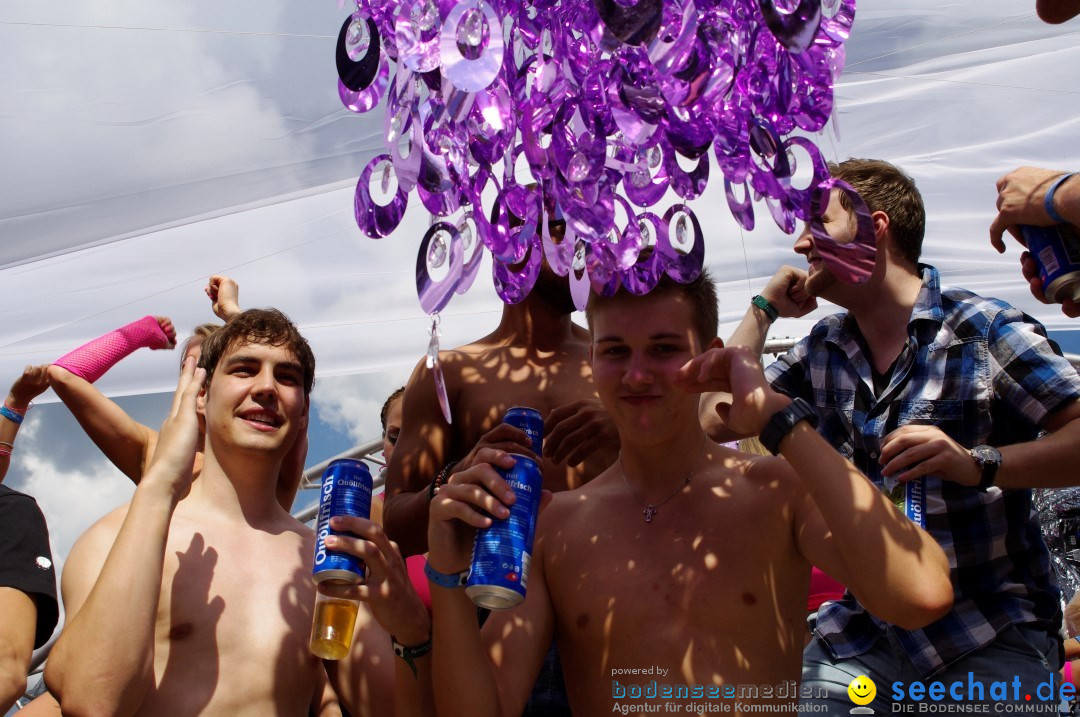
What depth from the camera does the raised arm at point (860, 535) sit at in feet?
5.81

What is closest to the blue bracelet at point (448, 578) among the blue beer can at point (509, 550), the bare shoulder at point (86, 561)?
the blue beer can at point (509, 550)

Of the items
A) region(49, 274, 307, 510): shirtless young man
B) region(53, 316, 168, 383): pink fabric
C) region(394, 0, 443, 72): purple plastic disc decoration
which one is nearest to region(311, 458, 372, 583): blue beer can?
region(394, 0, 443, 72): purple plastic disc decoration

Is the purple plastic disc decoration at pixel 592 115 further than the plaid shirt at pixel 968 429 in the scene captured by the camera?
No

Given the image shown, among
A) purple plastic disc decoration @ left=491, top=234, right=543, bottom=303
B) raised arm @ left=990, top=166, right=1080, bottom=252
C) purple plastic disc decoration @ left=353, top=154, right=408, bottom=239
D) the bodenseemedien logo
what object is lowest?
the bodenseemedien logo

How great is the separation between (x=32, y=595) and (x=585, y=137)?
7.35 feet

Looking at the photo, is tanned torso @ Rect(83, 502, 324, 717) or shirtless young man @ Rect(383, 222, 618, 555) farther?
shirtless young man @ Rect(383, 222, 618, 555)

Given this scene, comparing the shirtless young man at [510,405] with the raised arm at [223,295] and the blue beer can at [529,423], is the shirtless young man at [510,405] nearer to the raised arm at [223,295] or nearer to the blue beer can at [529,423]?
the blue beer can at [529,423]

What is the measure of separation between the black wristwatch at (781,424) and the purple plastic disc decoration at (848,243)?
0.45 metres

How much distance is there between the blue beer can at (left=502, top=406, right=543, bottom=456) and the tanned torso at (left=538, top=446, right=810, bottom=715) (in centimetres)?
43

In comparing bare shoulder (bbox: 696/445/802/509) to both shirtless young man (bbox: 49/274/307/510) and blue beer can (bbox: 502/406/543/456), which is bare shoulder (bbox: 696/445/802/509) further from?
shirtless young man (bbox: 49/274/307/510)

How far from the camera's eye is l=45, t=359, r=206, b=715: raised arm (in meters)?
1.86

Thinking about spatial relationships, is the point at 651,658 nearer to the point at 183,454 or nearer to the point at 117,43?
the point at 183,454

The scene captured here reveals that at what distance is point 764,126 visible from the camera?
147cm

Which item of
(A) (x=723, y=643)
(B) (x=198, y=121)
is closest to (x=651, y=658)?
(A) (x=723, y=643)
